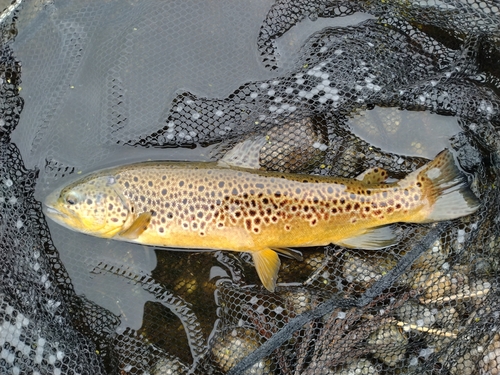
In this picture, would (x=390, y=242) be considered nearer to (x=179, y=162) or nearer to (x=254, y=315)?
(x=254, y=315)

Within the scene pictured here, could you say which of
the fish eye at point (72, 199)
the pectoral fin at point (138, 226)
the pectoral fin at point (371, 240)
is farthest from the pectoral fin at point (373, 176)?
the fish eye at point (72, 199)

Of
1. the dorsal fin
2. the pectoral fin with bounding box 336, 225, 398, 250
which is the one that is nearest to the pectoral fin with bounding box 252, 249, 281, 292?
the pectoral fin with bounding box 336, 225, 398, 250

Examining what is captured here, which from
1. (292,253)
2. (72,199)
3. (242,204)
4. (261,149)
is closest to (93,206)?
(72,199)

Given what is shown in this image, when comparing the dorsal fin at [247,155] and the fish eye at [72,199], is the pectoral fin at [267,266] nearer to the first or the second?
the dorsal fin at [247,155]

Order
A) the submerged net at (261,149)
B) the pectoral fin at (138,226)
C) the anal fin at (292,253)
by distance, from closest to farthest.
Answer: the pectoral fin at (138,226) → the submerged net at (261,149) → the anal fin at (292,253)

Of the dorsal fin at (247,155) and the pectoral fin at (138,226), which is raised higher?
the dorsal fin at (247,155)

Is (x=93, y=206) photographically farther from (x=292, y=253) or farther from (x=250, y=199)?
(x=292, y=253)

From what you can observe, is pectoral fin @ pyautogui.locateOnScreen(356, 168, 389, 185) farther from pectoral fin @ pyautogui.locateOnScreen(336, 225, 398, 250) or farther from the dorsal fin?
the dorsal fin
